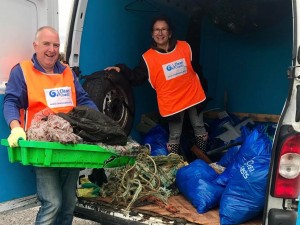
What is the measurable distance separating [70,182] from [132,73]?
145 centimetres

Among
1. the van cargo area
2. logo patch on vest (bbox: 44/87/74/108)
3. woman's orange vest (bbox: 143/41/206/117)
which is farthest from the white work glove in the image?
woman's orange vest (bbox: 143/41/206/117)

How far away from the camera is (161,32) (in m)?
3.96

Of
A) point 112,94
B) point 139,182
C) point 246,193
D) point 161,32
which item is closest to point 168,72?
point 161,32

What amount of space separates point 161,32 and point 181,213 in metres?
1.95

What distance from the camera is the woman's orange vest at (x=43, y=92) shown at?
2.59 m

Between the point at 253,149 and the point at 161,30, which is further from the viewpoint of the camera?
the point at 161,30

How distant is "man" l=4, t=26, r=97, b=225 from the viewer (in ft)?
8.36

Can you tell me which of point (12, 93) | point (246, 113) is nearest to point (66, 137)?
point (12, 93)

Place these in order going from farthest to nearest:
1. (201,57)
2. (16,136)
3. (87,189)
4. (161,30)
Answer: (201,57) → (161,30) → (87,189) → (16,136)

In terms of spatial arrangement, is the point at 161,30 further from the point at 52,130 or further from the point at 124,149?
the point at 52,130

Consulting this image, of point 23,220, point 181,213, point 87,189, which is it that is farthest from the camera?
point 23,220

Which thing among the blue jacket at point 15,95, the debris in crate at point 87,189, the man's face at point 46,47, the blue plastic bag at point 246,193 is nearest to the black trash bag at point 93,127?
the blue jacket at point 15,95

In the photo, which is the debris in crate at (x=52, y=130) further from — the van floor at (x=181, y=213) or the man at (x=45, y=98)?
the van floor at (x=181, y=213)

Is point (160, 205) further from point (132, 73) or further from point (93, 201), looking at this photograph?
point (132, 73)
